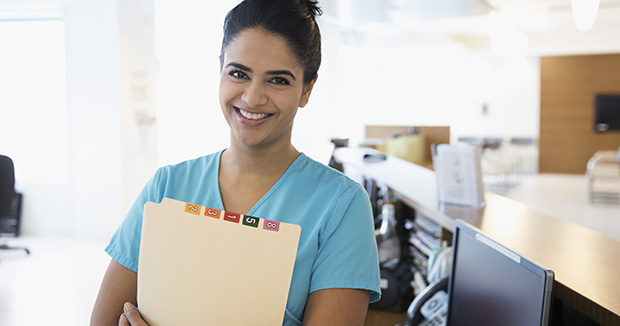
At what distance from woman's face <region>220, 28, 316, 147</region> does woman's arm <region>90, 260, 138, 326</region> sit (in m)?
0.37

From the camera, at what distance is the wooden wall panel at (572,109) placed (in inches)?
517

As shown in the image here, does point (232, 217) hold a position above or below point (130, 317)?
above

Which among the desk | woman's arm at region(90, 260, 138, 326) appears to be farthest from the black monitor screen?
woman's arm at region(90, 260, 138, 326)

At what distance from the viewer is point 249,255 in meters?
0.93

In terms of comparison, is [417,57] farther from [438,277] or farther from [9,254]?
[438,277]

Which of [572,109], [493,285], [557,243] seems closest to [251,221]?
[493,285]

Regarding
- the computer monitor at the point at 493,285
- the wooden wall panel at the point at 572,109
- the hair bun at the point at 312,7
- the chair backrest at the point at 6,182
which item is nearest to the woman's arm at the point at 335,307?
the computer monitor at the point at 493,285

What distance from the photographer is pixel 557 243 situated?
4.83ft

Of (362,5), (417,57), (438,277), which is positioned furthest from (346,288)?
(417,57)

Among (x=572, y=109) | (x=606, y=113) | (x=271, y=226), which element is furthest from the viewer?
(x=572, y=109)

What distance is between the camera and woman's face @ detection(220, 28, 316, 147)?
1.03m

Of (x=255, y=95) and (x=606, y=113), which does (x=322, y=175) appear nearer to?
(x=255, y=95)

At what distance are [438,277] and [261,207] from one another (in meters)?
0.83

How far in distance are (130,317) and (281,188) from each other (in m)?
0.38
